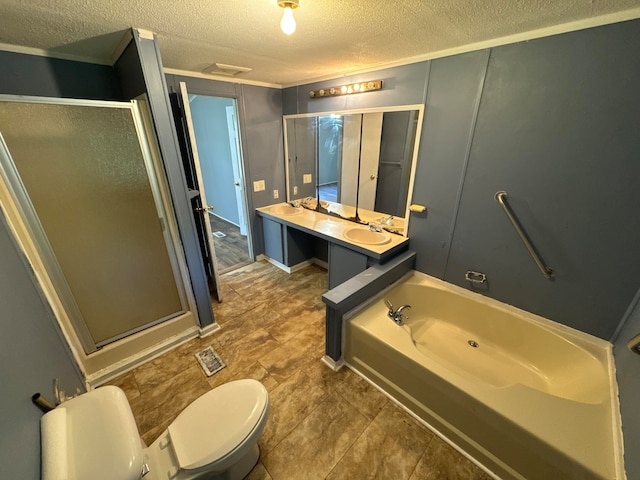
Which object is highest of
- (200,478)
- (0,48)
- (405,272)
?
(0,48)

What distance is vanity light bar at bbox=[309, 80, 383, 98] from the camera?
6.81ft

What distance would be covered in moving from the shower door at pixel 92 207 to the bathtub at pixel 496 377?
1.54 meters

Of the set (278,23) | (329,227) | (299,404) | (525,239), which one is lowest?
(299,404)

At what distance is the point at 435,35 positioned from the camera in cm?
142

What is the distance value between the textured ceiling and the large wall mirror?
54 cm

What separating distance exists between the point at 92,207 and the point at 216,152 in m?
2.98

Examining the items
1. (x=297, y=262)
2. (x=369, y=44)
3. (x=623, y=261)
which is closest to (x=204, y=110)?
(x=297, y=262)

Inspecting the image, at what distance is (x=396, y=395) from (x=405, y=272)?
99 cm

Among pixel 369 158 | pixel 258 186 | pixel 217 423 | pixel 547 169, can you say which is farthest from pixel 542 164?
pixel 258 186

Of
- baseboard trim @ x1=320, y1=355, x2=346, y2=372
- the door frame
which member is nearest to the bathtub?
baseboard trim @ x1=320, y1=355, x2=346, y2=372

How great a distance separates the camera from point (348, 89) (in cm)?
226

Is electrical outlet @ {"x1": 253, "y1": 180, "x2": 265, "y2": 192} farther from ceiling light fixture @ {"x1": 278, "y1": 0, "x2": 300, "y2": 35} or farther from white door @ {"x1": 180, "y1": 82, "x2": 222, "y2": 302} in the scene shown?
ceiling light fixture @ {"x1": 278, "y1": 0, "x2": 300, "y2": 35}

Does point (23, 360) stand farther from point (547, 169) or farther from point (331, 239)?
point (547, 169)

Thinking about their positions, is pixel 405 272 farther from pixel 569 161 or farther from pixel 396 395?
pixel 569 161
